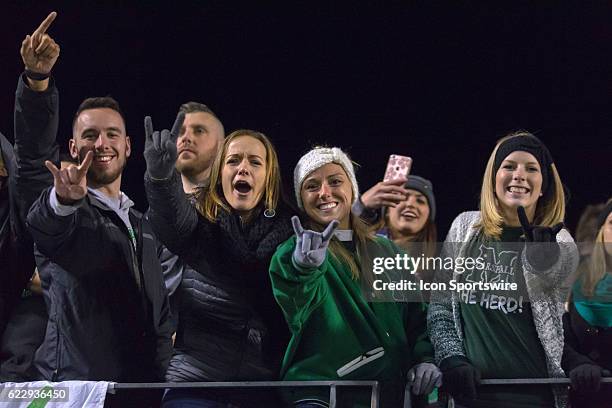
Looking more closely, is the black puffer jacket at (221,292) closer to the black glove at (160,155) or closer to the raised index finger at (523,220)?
the black glove at (160,155)

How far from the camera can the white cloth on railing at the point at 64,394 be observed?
13.0 feet

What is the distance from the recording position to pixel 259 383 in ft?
12.6

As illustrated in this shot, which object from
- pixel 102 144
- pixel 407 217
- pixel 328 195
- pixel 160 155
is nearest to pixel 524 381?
pixel 328 195

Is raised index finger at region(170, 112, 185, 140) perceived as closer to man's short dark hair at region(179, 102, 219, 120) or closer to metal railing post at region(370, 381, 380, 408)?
man's short dark hair at region(179, 102, 219, 120)

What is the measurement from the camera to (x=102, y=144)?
455 centimetres

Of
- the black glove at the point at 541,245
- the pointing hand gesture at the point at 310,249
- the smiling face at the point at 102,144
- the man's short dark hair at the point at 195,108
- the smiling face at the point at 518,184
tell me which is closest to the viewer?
the pointing hand gesture at the point at 310,249

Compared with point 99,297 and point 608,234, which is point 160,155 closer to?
point 99,297

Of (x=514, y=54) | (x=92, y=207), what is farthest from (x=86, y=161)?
(x=514, y=54)

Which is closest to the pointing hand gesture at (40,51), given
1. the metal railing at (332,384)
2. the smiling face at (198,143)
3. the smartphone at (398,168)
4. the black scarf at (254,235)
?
the smiling face at (198,143)

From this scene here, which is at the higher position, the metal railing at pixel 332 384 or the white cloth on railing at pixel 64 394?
the metal railing at pixel 332 384

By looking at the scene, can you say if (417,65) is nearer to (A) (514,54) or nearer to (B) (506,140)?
(A) (514,54)

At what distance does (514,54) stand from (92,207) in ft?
8.58

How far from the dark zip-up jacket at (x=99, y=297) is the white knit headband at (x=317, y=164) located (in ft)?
2.19

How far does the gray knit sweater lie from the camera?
4020 mm
